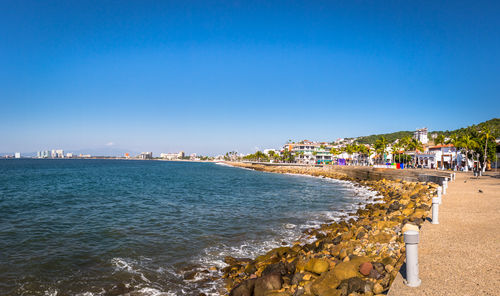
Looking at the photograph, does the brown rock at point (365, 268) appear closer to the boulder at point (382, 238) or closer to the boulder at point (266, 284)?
the boulder at point (266, 284)

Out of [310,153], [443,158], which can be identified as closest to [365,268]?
[443,158]

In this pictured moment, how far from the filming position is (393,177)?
139 ft

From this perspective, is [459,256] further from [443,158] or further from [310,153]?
[310,153]

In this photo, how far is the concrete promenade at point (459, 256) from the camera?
483 centimetres

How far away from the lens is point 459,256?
6336 mm

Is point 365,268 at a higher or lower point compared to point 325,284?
higher

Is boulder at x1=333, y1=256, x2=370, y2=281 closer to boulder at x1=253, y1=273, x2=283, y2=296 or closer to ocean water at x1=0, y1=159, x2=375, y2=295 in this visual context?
boulder at x1=253, y1=273, x2=283, y2=296

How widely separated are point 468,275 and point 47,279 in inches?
442

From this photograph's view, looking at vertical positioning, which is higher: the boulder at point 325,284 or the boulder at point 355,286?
the boulder at point 355,286

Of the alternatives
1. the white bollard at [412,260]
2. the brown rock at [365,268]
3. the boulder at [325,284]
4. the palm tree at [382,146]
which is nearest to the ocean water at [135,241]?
the boulder at [325,284]

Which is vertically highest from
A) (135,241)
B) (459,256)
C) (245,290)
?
(459,256)

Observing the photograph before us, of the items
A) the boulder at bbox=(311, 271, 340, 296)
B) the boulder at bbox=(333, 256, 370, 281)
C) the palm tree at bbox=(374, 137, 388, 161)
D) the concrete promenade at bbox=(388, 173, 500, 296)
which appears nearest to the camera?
the concrete promenade at bbox=(388, 173, 500, 296)

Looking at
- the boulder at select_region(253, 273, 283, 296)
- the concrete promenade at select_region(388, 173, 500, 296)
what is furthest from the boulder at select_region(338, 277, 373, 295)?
the boulder at select_region(253, 273, 283, 296)

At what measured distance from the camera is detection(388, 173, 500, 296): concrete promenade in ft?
15.9
